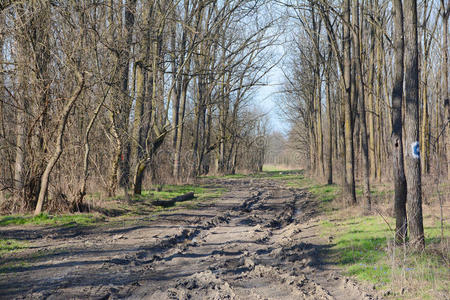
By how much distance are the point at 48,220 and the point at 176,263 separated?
5386mm

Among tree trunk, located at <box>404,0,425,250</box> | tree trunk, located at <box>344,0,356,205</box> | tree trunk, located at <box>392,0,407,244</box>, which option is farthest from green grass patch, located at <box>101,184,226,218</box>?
tree trunk, located at <box>404,0,425,250</box>

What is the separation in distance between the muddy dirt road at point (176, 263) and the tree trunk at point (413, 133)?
6.20 ft

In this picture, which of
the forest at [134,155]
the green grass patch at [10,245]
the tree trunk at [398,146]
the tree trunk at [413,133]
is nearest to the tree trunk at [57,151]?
the forest at [134,155]

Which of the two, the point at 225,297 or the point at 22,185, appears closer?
the point at 225,297

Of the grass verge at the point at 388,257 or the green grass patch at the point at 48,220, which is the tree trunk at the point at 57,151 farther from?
the grass verge at the point at 388,257

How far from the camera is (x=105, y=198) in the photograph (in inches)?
608

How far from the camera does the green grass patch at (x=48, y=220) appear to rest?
1089 centimetres

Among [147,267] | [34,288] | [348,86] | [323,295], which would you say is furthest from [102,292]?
[348,86]

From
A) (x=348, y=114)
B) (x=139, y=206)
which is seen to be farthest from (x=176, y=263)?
(x=348, y=114)

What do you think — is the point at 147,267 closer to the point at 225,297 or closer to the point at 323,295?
the point at 225,297

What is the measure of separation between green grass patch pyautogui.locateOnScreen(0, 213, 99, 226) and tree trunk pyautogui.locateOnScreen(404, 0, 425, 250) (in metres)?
8.38

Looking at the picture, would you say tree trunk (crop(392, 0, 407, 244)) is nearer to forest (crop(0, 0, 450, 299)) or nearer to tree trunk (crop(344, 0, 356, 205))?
forest (crop(0, 0, 450, 299))

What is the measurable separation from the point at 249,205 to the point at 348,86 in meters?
6.55

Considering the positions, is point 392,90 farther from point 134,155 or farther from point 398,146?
point 134,155
